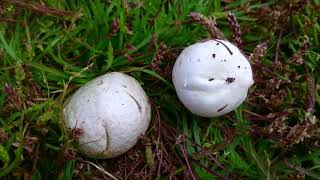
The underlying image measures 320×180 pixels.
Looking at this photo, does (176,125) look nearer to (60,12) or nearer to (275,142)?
(275,142)

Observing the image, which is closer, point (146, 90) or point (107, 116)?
point (107, 116)

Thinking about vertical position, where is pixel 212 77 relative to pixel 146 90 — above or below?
above

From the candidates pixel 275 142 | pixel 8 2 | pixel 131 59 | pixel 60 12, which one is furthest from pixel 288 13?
pixel 8 2

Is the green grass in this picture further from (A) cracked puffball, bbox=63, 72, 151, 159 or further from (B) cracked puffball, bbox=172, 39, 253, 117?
(B) cracked puffball, bbox=172, 39, 253, 117

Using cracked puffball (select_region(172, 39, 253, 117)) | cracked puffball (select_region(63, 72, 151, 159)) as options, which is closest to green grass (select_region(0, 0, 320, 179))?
cracked puffball (select_region(63, 72, 151, 159))

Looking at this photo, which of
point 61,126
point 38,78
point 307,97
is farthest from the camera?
point 307,97
